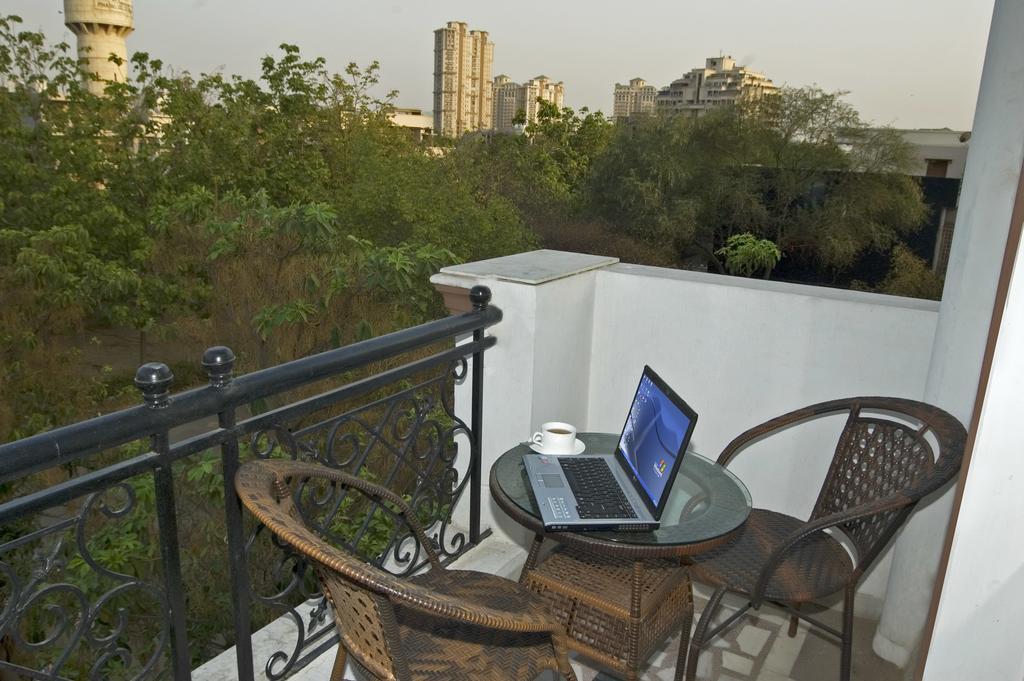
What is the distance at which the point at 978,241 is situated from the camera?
2154 millimetres

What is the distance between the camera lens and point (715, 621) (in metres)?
2.75

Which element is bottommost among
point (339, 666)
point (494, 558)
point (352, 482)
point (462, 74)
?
point (494, 558)

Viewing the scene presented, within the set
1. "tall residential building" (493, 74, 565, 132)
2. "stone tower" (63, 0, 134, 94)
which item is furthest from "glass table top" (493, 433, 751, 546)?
"stone tower" (63, 0, 134, 94)

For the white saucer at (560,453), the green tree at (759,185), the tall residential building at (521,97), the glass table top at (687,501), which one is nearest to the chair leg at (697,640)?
the glass table top at (687,501)

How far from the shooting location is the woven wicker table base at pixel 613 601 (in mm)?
1944

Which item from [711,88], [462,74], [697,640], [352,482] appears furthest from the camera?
[462,74]

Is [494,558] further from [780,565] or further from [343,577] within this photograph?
[343,577]

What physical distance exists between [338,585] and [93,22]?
2890cm

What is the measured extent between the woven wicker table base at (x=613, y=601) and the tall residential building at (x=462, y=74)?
30929mm

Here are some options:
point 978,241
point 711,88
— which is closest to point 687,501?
point 978,241

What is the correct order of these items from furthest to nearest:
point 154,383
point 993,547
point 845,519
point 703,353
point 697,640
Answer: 1. point 703,353
2. point 697,640
3. point 845,519
4. point 154,383
5. point 993,547

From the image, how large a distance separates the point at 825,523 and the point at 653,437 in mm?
501

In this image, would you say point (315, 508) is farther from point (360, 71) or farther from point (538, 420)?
point (360, 71)

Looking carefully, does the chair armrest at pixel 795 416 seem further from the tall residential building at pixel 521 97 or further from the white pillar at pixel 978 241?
the tall residential building at pixel 521 97
